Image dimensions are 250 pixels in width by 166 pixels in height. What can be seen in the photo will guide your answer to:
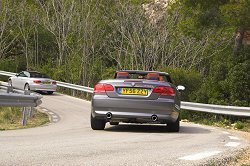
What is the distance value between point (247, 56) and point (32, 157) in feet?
54.6

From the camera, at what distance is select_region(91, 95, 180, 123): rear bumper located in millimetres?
10727

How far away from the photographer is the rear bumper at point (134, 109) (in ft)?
35.2

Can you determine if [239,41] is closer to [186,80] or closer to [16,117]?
[186,80]

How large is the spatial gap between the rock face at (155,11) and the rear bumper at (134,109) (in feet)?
96.0

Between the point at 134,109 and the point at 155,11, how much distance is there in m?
32.7

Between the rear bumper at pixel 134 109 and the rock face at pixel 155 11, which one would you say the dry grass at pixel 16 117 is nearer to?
the rear bumper at pixel 134 109

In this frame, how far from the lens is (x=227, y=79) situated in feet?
68.6

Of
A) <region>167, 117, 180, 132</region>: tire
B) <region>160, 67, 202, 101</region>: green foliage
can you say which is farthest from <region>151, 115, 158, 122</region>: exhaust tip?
<region>160, 67, 202, 101</region>: green foliage

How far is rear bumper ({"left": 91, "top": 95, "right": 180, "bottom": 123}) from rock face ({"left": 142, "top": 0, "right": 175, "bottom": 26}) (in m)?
29.3

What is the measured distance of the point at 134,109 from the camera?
1075cm

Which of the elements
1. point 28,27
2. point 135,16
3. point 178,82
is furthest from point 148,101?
point 28,27

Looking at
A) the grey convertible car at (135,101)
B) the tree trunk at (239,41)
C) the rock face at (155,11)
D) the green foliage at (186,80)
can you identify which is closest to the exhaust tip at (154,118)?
the grey convertible car at (135,101)

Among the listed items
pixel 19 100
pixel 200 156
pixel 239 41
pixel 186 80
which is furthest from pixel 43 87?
pixel 200 156

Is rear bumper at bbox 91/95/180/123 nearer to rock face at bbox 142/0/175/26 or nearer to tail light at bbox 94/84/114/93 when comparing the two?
tail light at bbox 94/84/114/93
